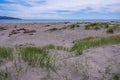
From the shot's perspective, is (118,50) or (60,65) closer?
(60,65)

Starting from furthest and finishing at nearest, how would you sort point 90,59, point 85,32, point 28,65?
point 85,32, point 90,59, point 28,65

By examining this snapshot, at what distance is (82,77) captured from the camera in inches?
223

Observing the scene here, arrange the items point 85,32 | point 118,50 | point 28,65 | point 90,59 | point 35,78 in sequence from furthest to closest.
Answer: point 85,32
point 118,50
point 90,59
point 28,65
point 35,78

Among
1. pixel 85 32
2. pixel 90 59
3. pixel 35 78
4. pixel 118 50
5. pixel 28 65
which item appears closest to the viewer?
pixel 35 78

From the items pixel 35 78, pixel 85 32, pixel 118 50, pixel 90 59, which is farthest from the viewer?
pixel 85 32

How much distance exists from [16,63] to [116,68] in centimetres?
262

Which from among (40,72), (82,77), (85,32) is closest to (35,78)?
(40,72)

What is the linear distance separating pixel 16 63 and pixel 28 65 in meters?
0.35

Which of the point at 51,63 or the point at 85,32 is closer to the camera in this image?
the point at 51,63

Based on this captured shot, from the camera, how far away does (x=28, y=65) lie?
19.2 feet

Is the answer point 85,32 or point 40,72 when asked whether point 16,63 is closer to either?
point 40,72

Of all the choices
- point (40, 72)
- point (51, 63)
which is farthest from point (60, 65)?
point (40, 72)

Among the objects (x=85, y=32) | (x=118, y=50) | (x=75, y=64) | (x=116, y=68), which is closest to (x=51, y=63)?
(x=75, y=64)

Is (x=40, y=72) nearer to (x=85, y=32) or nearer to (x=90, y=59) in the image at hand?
(x=90, y=59)
